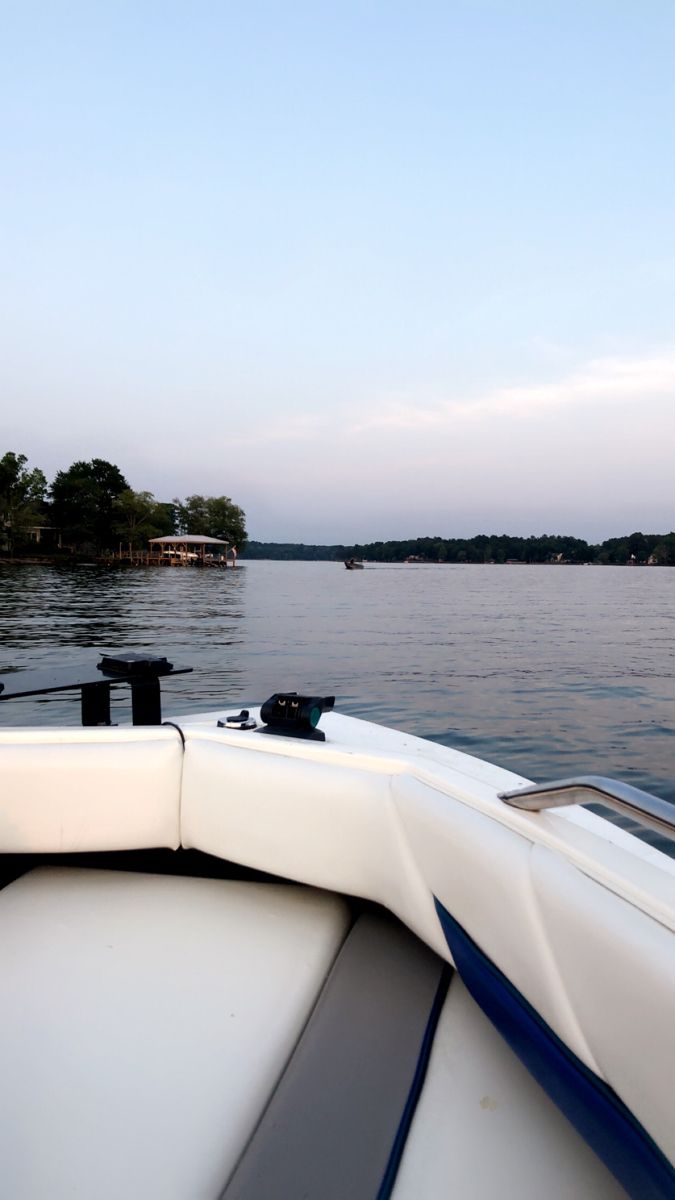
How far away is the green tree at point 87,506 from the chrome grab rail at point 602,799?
235 ft

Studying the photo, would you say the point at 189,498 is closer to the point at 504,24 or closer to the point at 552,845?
the point at 504,24

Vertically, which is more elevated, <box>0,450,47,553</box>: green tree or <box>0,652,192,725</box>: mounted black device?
<box>0,450,47,553</box>: green tree

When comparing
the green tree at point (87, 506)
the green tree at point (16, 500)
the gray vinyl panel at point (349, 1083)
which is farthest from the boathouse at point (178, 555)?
the gray vinyl panel at point (349, 1083)

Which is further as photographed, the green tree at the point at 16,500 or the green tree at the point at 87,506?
the green tree at the point at 87,506

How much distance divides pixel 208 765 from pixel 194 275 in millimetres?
15588

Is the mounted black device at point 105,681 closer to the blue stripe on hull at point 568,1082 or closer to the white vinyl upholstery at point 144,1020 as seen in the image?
the white vinyl upholstery at point 144,1020

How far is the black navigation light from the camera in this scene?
1.97 metres

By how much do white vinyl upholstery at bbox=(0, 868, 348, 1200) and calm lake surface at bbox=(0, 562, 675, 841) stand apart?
4855 millimetres

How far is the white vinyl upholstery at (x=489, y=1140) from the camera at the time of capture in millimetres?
994

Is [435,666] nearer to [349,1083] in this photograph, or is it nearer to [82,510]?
[349,1083]

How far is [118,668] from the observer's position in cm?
240

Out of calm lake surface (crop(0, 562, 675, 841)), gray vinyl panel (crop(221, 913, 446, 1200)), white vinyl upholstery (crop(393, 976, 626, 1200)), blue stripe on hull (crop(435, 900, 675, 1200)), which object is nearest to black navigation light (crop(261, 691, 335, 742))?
gray vinyl panel (crop(221, 913, 446, 1200))

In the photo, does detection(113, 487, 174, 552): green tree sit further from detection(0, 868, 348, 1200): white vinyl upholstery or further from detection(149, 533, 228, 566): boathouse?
detection(0, 868, 348, 1200): white vinyl upholstery

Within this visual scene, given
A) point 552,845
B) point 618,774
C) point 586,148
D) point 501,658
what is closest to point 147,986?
point 552,845
